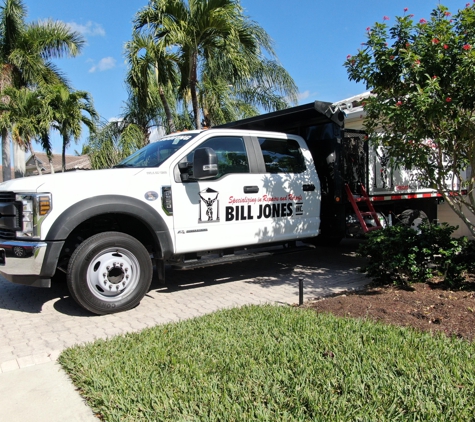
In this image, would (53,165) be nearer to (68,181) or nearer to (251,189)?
(251,189)

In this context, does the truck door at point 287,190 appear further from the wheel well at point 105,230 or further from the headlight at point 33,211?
the headlight at point 33,211

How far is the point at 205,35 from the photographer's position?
1195cm

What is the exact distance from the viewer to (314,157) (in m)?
7.70

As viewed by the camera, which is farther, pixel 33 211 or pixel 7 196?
pixel 7 196

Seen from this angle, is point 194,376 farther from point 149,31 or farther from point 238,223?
point 149,31

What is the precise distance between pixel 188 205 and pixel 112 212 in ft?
3.26

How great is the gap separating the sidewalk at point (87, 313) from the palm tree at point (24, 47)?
1714 centimetres

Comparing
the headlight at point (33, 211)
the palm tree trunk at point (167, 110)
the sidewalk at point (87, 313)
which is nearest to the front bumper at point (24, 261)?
the headlight at point (33, 211)

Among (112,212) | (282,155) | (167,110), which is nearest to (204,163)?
(112,212)

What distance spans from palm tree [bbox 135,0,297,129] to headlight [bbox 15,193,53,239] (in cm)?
800

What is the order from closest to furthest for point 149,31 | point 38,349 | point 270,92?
point 38,349 < point 149,31 < point 270,92

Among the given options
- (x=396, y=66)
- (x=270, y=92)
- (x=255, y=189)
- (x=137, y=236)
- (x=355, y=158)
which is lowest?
(x=137, y=236)

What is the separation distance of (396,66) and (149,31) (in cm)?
859

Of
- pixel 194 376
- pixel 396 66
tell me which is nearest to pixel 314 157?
pixel 396 66
